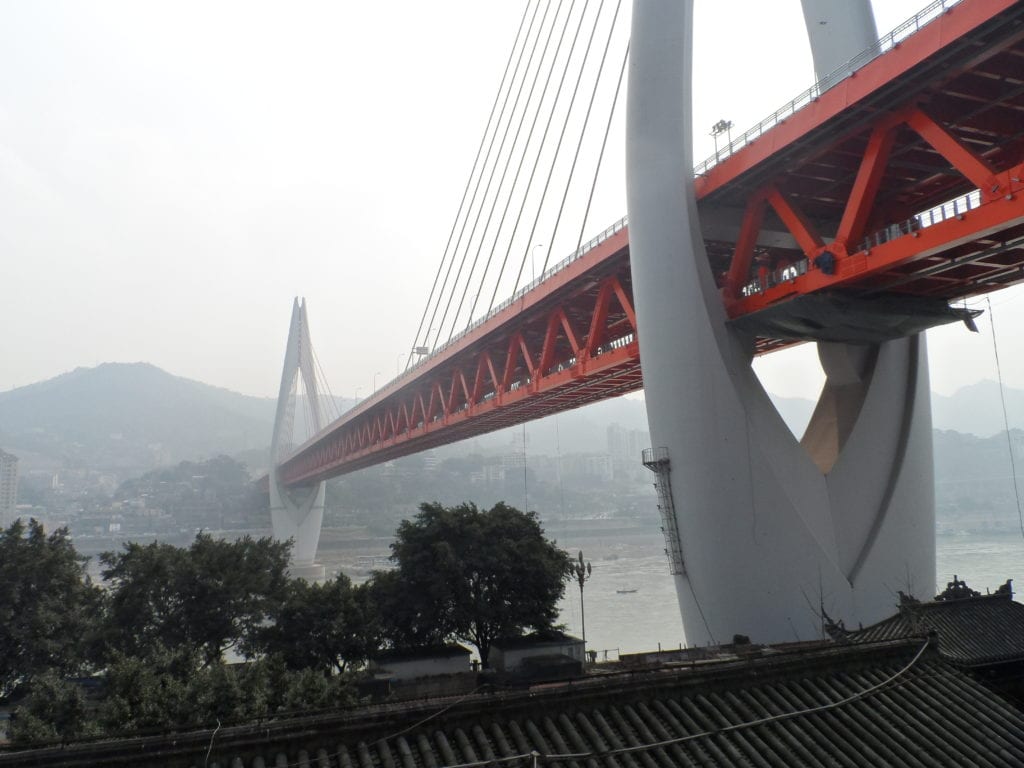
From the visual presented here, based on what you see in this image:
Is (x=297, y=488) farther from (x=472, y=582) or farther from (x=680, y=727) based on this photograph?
(x=680, y=727)

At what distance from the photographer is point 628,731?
178 inches

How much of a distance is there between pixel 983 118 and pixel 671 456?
8.52 metres

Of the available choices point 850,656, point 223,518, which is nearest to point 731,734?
point 850,656

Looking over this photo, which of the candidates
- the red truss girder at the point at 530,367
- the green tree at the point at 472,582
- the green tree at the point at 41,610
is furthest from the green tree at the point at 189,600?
the red truss girder at the point at 530,367

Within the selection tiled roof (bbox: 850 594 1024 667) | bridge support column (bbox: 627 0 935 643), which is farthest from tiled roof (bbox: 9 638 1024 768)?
bridge support column (bbox: 627 0 935 643)

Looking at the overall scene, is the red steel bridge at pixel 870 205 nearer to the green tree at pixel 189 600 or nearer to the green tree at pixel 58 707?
the green tree at pixel 189 600

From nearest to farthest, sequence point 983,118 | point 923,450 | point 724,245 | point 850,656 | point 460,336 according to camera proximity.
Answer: point 850,656 < point 983,118 < point 923,450 < point 724,245 < point 460,336

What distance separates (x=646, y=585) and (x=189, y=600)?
34.2 m

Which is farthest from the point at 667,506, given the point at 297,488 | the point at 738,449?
the point at 297,488

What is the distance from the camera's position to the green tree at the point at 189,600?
20547 millimetres

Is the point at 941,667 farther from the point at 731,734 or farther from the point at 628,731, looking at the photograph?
the point at 628,731

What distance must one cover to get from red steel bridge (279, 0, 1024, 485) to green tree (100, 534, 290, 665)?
1134 cm

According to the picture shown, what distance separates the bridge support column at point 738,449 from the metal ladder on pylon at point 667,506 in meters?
0.18

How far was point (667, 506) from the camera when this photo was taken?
1527 cm
